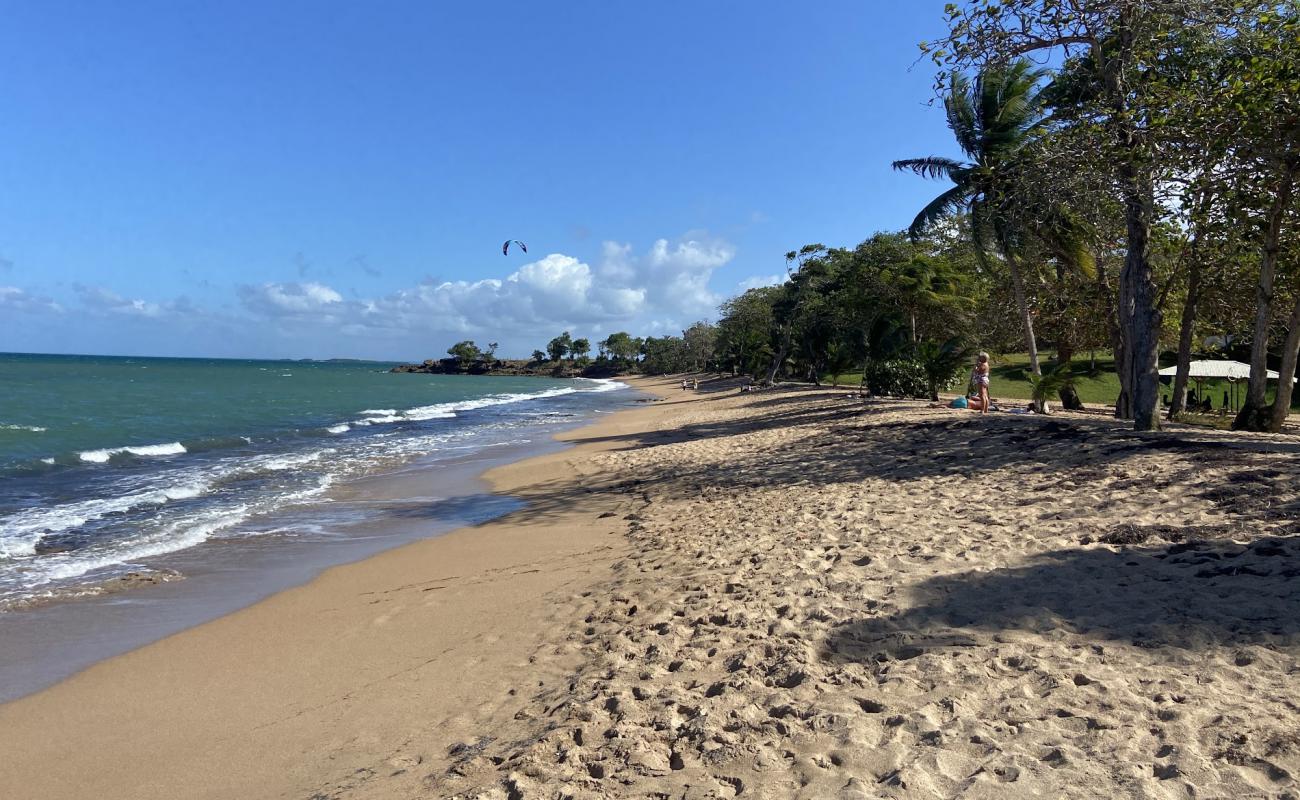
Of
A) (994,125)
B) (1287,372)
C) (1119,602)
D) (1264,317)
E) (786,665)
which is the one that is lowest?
(786,665)

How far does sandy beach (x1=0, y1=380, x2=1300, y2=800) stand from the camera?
3.27 meters

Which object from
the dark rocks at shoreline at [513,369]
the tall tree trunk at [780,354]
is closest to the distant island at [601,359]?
the dark rocks at shoreline at [513,369]

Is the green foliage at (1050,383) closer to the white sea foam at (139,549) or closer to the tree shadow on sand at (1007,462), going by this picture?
the tree shadow on sand at (1007,462)

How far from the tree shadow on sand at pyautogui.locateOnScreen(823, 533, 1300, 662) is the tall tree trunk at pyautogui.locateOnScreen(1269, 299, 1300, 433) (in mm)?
9187

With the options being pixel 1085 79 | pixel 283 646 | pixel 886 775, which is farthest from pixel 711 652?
pixel 1085 79

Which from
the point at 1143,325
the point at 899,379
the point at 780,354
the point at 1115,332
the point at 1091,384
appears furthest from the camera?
the point at 780,354

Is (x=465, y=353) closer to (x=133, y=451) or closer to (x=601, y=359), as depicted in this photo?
(x=601, y=359)

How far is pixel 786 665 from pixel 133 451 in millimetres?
21463

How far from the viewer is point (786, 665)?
4379 mm

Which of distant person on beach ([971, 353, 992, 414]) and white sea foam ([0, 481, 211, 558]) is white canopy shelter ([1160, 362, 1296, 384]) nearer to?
distant person on beach ([971, 353, 992, 414])

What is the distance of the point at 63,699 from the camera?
17.1 feet

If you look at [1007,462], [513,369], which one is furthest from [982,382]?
[513,369]

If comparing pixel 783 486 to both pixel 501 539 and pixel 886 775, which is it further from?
pixel 886 775

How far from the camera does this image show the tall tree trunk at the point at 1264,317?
10.4 metres
